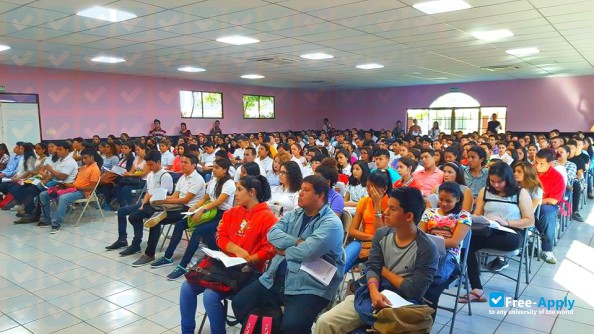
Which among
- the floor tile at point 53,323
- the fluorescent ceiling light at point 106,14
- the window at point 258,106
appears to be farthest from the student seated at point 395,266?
the window at point 258,106

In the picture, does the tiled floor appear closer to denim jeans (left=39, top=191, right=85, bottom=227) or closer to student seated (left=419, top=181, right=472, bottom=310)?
denim jeans (left=39, top=191, right=85, bottom=227)

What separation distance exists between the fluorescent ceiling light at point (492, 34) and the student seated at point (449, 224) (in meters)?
→ 4.69

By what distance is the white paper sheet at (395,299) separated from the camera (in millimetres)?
2105

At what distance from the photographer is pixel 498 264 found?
4.38 m

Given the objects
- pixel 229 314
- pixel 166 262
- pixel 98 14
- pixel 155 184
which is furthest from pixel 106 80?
pixel 229 314

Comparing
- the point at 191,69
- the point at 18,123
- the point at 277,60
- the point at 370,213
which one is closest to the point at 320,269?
the point at 370,213

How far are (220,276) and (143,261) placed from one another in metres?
2.37

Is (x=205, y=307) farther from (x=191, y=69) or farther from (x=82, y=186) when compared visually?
(x=191, y=69)

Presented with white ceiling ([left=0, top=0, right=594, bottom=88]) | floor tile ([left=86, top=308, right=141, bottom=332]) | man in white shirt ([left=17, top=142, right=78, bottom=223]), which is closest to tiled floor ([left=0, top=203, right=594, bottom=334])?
floor tile ([left=86, top=308, right=141, bottom=332])

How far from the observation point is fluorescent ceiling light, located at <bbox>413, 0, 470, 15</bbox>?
5.01 meters

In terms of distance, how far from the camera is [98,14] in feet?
17.7

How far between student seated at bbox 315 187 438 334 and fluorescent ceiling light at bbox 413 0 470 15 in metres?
3.56

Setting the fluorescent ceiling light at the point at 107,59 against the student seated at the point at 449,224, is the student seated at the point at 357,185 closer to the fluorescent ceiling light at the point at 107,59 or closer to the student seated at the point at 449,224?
the student seated at the point at 449,224

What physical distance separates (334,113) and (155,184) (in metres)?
15.2
